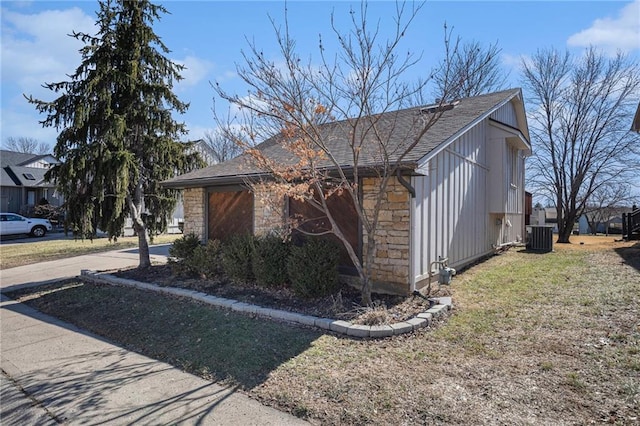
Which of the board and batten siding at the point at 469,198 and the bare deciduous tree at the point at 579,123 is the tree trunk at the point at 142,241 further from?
the bare deciduous tree at the point at 579,123

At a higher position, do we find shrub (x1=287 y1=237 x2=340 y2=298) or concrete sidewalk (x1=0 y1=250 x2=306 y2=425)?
shrub (x1=287 y1=237 x2=340 y2=298)

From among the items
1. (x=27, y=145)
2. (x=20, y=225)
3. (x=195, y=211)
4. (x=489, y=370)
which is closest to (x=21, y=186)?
(x=20, y=225)

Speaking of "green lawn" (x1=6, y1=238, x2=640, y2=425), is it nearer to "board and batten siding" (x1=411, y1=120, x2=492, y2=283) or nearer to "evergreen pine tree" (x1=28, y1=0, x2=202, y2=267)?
"board and batten siding" (x1=411, y1=120, x2=492, y2=283)

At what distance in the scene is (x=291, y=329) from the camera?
4.81 metres

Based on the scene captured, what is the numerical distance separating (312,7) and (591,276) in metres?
7.22

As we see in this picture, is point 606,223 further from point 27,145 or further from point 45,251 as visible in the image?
point 27,145

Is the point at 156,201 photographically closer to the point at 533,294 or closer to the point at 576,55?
the point at 533,294

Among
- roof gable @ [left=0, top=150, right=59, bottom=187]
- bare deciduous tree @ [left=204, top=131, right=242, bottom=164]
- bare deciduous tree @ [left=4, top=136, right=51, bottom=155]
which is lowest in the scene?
roof gable @ [left=0, top=150, right=59, bottom=187]

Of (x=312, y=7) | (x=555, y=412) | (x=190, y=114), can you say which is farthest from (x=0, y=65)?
(x=555, y=412)

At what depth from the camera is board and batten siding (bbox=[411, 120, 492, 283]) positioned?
635 cm

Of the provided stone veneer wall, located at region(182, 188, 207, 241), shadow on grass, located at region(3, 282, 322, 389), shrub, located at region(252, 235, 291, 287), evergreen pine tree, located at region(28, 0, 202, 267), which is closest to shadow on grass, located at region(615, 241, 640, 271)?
shrub, located at region(252, 235, 291, 287)

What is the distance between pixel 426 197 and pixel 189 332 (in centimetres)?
448

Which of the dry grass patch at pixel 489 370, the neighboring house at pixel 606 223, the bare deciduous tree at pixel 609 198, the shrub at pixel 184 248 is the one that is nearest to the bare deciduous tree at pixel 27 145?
the shrub at pixel 184 248

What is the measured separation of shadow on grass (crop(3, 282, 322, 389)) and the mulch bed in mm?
529
